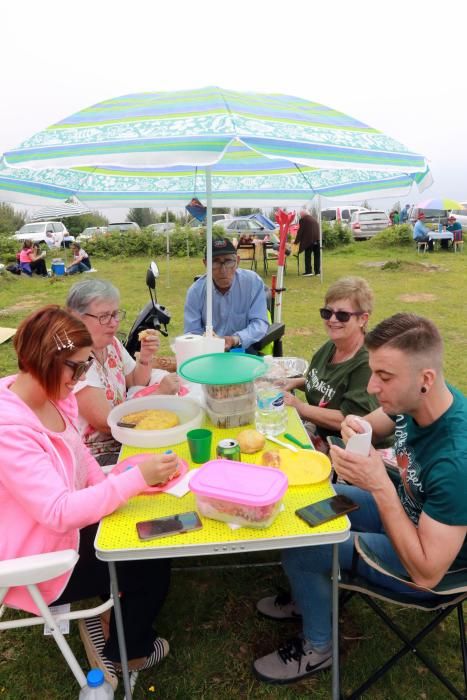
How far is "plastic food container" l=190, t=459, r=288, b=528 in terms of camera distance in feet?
5.10

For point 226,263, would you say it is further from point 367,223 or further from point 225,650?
point 367,223

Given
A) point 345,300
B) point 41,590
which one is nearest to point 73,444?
point 41,590

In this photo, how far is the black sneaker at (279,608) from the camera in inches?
92.9

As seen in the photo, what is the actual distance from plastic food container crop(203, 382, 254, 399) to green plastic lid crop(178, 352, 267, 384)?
7cm

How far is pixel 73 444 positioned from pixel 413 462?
1389 mm

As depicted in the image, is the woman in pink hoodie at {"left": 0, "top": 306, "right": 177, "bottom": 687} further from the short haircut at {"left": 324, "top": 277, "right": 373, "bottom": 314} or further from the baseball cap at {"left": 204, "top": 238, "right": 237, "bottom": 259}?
the baseball cap at {"left": 204, "top": 238, "right": 237, "bottom": 259}

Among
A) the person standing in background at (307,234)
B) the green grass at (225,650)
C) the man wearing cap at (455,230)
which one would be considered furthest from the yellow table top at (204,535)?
the man wearing cap at (455,230)

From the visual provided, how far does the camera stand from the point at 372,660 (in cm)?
213

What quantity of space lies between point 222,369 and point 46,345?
A: 34.1 inches

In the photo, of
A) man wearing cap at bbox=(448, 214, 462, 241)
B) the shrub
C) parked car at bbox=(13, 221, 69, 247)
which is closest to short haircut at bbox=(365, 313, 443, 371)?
the shrub

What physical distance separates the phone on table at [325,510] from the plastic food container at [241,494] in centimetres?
10

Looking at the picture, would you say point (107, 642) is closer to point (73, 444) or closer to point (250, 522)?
point (73, 444)

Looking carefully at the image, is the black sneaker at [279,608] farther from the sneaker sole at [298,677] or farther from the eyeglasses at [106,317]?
the eyeglasses at [106,317]

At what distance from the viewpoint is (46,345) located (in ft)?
5.42
